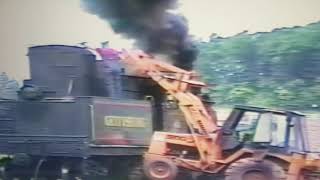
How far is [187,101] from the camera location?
10.0 ft

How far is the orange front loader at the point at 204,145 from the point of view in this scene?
2986 millimetres

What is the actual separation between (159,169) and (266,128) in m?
0.57

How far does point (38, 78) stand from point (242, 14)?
43.3 inches

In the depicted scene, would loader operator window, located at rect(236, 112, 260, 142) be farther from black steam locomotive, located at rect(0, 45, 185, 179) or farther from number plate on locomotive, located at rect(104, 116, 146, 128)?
number plate on locomotive, located at rect(104, 116, 146, 128)

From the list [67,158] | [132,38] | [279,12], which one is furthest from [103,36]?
[279,12]

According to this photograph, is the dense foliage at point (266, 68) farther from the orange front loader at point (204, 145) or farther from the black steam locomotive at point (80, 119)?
the black steam locomotive at point (80, 119)

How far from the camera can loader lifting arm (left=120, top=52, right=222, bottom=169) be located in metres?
3.04

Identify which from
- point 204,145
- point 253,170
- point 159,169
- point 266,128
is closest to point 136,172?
point 159,169

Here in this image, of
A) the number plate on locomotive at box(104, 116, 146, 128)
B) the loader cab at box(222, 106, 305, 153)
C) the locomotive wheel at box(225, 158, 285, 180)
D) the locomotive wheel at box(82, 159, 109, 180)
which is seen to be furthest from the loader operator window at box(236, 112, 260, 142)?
the locomotive wheel at box(82, 159, 109, 180)

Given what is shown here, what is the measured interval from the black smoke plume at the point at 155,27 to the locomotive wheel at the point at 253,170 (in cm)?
54

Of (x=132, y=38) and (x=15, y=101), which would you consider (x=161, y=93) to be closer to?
(x=132, y=38)

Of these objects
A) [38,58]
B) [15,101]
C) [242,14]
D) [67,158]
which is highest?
[242,14]

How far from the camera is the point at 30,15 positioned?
3.41 meters

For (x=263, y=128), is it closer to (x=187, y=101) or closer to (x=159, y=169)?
(x=187, y=101)
